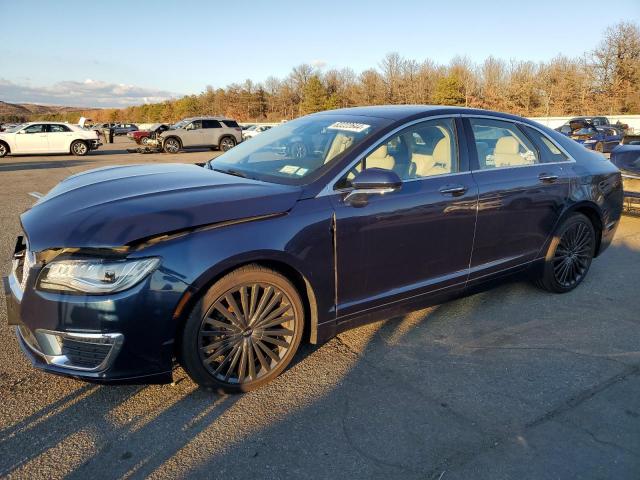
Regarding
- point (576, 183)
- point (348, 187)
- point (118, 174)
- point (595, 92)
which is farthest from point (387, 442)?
point (595, 92)

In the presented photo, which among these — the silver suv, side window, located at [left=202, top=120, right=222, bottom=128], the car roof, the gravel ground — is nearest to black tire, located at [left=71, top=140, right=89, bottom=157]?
the silver suv

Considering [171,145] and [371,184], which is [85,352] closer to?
[371,184]

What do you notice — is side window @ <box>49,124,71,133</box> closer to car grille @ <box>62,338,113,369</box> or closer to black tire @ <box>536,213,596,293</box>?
car grille @ <box>62,338,113,369</box>

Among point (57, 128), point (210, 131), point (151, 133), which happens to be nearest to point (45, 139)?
point (57, 128)

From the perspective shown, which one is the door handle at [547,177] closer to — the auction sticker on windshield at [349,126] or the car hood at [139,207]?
the auction sticker on windshield at [349,126]

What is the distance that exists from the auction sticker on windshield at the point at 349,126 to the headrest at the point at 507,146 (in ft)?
3.97

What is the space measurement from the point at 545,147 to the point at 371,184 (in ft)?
7.12

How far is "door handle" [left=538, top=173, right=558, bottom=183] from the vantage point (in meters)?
3.87

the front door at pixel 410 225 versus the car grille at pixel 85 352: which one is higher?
the front door at pixel 410 225

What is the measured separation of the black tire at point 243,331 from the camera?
97.9 inches

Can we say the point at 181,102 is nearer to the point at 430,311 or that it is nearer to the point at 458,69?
the point at 458,69

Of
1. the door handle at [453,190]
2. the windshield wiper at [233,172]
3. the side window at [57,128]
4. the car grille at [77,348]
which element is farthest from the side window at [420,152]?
the side window at [57,128]

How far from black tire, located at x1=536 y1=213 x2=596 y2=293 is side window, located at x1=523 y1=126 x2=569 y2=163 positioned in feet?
1.84

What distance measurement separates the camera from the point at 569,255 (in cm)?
429
